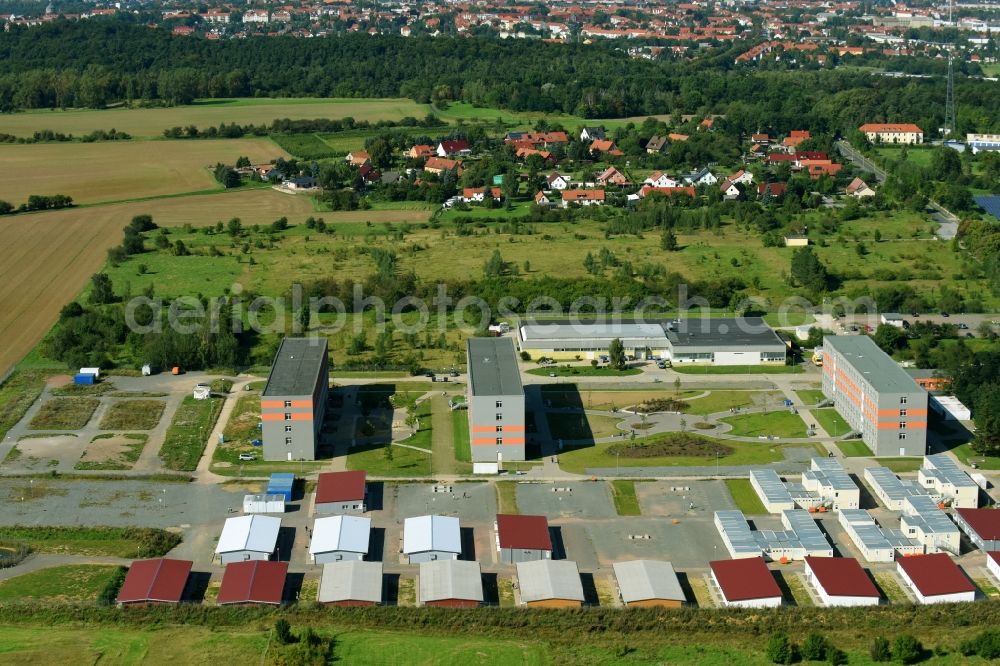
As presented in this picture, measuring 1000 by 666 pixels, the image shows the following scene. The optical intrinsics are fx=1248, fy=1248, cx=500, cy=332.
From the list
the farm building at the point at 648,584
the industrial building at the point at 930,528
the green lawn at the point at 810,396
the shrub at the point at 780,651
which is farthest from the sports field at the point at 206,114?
the shrub at the point at 780,651

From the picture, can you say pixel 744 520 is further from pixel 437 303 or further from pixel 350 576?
pixel 437 303

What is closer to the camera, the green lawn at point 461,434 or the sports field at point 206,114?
the green lawn at point 461,434

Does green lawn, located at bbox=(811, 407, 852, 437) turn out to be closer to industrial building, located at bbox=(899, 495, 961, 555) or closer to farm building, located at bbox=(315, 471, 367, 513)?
industrial building, located at bbox=(899, 495, 961, 555)

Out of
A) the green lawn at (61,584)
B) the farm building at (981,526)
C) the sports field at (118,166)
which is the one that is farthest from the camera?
the sports field at (118,166)

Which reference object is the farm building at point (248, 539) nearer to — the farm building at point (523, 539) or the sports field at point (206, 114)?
the farm building at point (523, 539)

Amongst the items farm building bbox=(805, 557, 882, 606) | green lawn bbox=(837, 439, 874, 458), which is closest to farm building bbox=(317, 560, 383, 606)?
farm building bbox=(805, 557, 882, 606)

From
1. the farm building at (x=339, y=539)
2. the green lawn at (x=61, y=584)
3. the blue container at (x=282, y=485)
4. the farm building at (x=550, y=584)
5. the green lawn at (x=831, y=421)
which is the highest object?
the blue container at (x=282, y=485)

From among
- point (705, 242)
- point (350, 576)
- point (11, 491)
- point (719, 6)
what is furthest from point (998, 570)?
point (719, 6)
